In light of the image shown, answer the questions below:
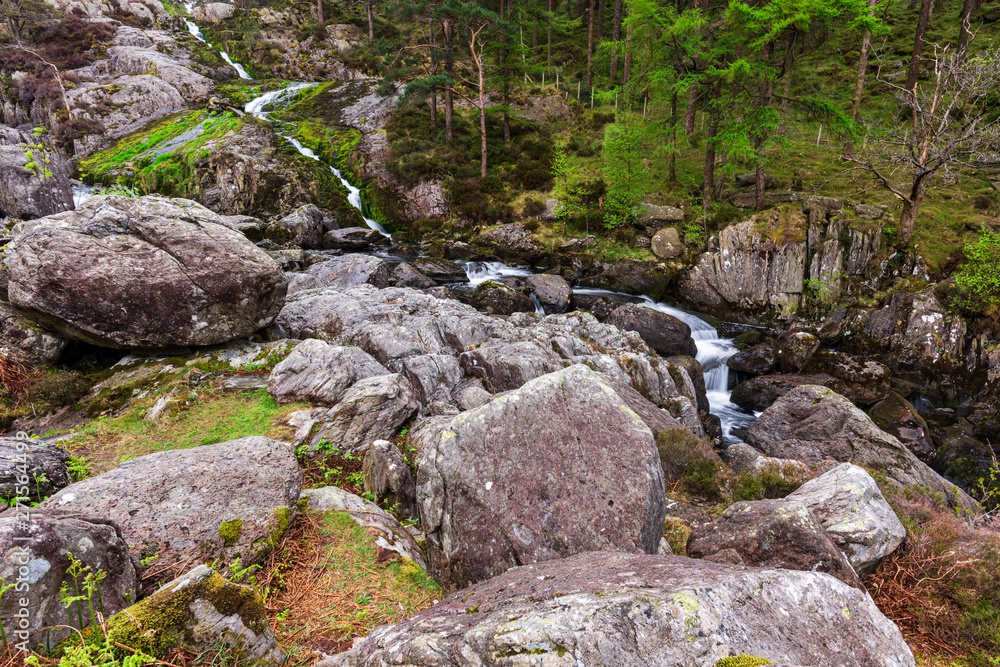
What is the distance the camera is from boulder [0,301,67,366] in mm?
8547

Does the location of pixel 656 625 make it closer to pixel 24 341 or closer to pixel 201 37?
pixel 24 341

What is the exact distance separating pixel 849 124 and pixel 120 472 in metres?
26.3

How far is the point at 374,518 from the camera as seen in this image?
5832mm

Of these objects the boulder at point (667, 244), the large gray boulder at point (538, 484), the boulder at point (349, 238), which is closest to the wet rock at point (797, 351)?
the boulder at point (667, 244)

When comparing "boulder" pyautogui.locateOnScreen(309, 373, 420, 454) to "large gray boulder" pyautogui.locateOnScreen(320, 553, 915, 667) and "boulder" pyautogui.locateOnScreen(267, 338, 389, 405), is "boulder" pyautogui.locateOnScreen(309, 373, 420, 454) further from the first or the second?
"large gray boulder" pyautogui.locateOnScreen(320, 553, 915, 667)

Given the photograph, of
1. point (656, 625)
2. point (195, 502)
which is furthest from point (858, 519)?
point (195, 502)

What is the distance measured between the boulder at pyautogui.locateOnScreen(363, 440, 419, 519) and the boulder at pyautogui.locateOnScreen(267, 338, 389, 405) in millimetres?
2385

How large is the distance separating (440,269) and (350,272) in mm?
5339

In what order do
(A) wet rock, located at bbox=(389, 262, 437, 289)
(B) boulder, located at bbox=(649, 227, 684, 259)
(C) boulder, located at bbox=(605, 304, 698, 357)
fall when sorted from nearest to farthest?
1. (C) boulder, located at bbox=(605, 304, 698, 357)
2. (A) wet rock, located at bbox=(389, 262, 437, 289)
3. (B) boulder, located at bbox=(649, 227, 684, 259)

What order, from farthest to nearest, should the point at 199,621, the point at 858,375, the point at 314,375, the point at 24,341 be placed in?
the point at 858,375 < the point at 314,375 < the point at 24,341 < the point at 199,621

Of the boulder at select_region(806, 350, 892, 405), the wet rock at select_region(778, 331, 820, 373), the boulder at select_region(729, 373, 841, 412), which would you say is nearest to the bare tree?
the wet rock at select_region(778, 331, 820, 373)

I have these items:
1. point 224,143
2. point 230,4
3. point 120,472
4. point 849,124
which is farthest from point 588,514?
point 230,4

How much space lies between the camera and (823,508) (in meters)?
5.25

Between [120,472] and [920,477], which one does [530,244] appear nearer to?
[920,477]
